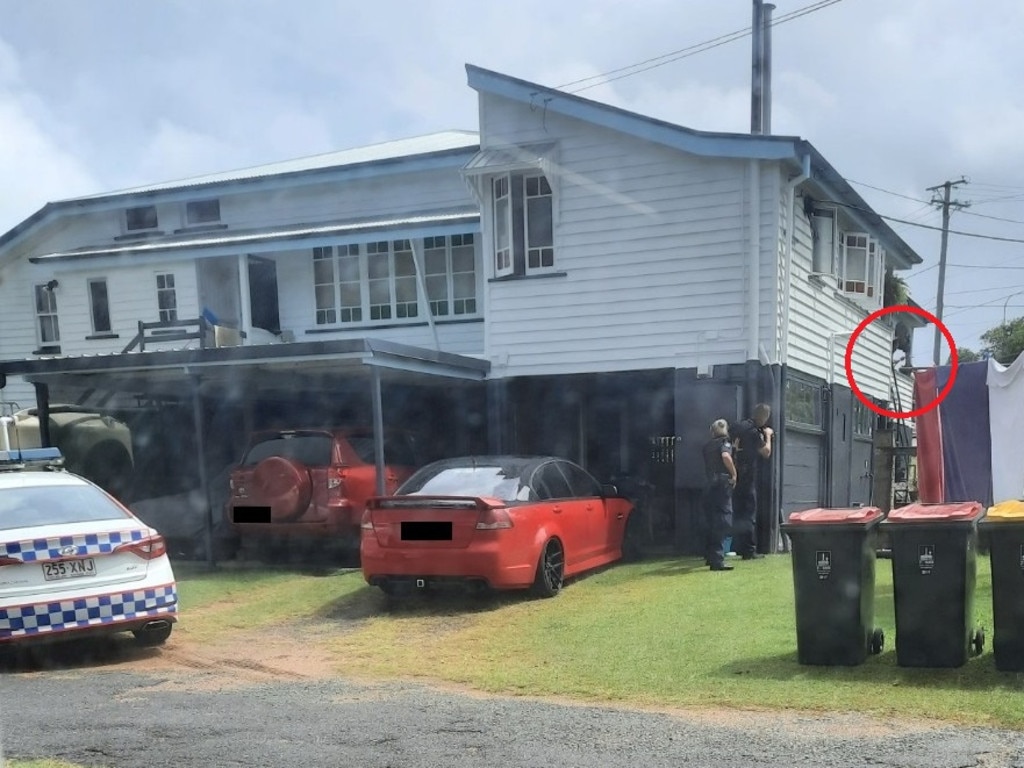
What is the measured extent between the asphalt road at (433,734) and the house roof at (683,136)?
7998 mm

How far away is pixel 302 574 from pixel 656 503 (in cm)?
517

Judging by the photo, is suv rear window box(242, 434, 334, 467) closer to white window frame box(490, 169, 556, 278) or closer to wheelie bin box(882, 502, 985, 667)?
white window frame box(490, 169, 556, 278)

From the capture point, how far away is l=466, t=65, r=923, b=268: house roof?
11367 millimetres

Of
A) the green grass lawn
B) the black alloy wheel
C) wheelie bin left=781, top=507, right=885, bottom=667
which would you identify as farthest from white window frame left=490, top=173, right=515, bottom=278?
wheelie bin left=781, top=507, right=885, bottom=667

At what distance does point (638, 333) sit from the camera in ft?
40.3

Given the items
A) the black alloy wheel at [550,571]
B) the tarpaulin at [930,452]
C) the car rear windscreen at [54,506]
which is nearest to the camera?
the car rear windscreen at [54,506]

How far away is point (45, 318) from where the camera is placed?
61.9 ft

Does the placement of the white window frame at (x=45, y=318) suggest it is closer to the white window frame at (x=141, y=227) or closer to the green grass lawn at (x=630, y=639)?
the white window frame at (x=141, y=227)

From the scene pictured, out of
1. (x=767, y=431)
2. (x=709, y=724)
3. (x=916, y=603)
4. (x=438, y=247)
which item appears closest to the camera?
(x=709, y=724)

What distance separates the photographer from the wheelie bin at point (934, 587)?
5.61 meters

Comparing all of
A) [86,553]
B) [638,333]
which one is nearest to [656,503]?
[638,333]

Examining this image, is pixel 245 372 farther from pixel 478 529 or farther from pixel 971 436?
pixel 971 436

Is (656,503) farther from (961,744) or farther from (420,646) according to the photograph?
(961,744)

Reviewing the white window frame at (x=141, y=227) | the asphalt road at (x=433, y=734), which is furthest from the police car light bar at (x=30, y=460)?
the white window frame at (x=141, y=227)
